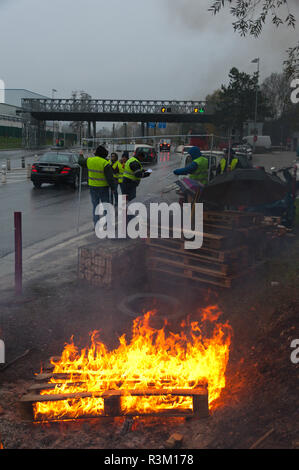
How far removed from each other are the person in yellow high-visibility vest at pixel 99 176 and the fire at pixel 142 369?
4.71 metres

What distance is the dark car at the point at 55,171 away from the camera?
762 inches

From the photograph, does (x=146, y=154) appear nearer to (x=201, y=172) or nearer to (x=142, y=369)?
(x=201, y=172)

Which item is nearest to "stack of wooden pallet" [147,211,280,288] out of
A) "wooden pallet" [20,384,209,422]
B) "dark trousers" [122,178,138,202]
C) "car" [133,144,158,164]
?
"wooden pallet" [20,384,209,422]

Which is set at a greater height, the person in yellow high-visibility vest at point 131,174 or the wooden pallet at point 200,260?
the person in yellow high-visibility vest at point 131,174

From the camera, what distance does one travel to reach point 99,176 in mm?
9516

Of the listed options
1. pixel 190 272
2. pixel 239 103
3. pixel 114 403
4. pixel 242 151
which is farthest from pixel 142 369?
pixel 239 103

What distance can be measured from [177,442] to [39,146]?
66.6 m

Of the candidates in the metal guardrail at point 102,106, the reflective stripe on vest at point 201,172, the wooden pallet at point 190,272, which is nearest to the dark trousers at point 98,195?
the reflective stripe on vest at point 201,172

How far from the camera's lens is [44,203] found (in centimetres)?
1563

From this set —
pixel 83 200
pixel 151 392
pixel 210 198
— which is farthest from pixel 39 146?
pixel 151 392

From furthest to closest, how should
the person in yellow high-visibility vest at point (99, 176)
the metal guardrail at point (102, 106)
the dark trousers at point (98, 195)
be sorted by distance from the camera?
1. the metal guardrail at point (102, 106)
2. the dark trousers at point (98, 195)
3. the person in yellow high-visibility vest at point (99, 176)

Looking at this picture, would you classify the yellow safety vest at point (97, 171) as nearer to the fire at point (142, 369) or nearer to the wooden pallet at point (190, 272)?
the wooden pallet at point (190, 272)
